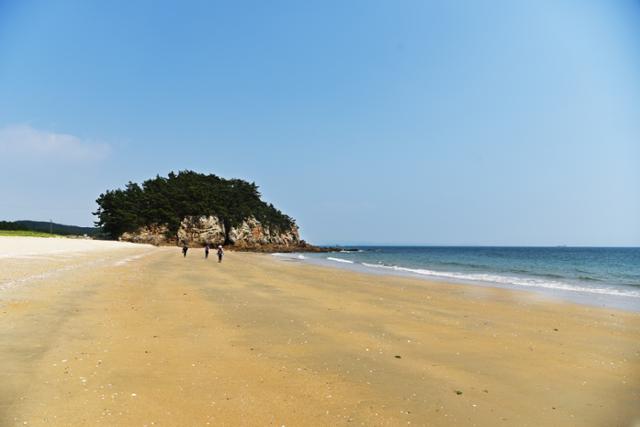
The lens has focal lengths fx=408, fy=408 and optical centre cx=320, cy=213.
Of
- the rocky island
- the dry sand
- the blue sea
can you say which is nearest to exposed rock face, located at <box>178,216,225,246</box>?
the rocky island

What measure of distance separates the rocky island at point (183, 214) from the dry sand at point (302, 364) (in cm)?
9998

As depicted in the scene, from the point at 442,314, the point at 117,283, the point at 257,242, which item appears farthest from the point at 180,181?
the point at 442,314

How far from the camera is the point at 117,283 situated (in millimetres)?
18359

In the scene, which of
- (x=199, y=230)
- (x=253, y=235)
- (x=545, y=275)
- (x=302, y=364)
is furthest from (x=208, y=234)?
(x=302, y=364)

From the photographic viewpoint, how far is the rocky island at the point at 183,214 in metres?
112

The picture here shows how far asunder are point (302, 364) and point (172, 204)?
4576 inches

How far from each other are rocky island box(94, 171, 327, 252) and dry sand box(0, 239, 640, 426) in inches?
3936

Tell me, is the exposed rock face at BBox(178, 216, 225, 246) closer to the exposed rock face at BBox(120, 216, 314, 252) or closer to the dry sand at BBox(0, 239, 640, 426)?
the exposed rock face at BBox(120, 216, 314, 252)

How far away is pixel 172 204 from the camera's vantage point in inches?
4560

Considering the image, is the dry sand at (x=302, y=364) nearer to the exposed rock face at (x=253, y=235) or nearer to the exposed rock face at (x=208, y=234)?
the exposed rock face at (x=208, y=234)

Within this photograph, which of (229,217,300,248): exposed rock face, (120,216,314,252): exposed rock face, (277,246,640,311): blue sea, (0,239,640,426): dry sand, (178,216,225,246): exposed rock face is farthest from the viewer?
(229,217,300,248): exposed rock face

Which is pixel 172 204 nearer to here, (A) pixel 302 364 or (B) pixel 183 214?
(B) pixel 183 214

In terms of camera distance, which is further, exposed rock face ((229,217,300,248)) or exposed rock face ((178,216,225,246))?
exposed rock face ((229,217,300,248))

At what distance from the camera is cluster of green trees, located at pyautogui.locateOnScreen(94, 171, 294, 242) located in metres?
113
